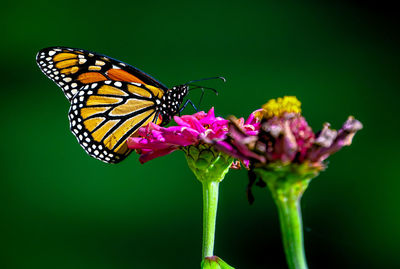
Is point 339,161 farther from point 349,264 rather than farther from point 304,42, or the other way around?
point 304,42

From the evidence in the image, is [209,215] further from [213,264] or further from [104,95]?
[104,95]

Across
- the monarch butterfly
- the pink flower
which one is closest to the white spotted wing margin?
the monarch butterfly

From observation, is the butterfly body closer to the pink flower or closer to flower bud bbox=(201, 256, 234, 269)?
the pink flower

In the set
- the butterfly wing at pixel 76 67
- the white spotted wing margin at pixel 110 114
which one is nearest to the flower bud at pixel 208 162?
the white spotted wing margin at pixel 110 114

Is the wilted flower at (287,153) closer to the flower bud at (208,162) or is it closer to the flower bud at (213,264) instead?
the flower bud at (213,264)
